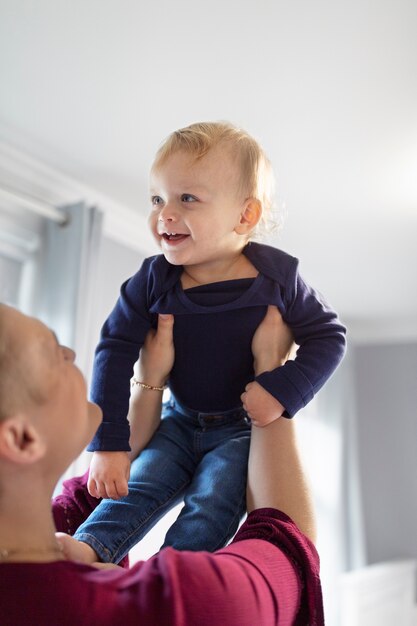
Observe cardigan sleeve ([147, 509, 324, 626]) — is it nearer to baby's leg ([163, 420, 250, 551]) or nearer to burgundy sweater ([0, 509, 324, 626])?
burgundy sweater ([0, 509, 324, 626])

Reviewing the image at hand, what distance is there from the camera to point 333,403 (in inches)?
225

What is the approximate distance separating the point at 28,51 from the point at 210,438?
1.81 metres

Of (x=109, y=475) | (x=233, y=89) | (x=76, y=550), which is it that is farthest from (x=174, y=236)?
(x=233, y=89)

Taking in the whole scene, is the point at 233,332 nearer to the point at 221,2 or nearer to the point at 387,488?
the point at 221,2

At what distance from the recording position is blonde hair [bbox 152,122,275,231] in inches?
41.9

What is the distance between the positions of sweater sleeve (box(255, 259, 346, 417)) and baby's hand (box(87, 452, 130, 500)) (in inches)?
9.1

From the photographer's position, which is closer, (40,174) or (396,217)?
(40,174)

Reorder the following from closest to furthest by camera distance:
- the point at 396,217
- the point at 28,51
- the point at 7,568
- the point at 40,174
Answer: the point at 7,568 < the point at 28,51 < the point at 40,174 < the point at 396,217

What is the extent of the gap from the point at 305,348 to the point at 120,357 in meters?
0.29

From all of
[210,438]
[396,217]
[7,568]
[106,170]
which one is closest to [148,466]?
[210,438]

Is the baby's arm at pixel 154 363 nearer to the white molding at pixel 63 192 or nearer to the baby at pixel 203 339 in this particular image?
the baby at pixel 203 339

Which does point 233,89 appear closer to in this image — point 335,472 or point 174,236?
point 174,236

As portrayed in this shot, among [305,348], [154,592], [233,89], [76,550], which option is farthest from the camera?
[233,89]

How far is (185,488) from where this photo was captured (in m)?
1.02
